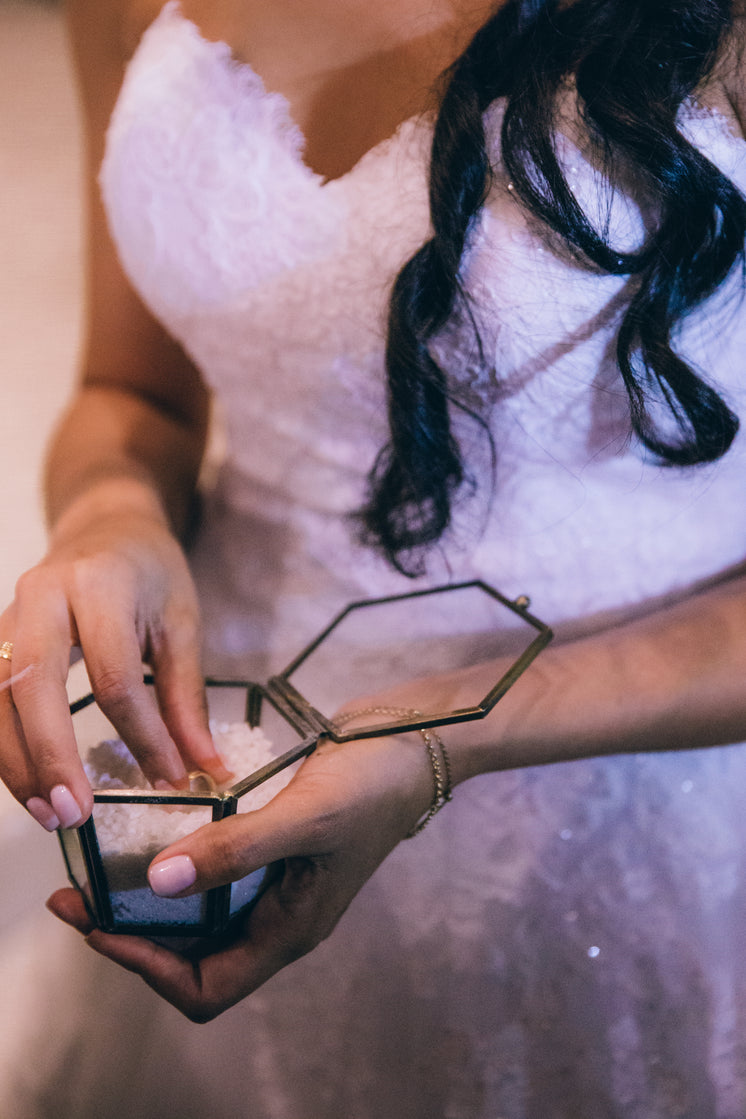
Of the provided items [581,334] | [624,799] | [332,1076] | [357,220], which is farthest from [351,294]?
[332,1076]

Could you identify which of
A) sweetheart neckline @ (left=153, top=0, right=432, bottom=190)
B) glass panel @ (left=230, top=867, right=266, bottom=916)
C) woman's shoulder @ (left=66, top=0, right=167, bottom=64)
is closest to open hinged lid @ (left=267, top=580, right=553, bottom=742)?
glass panel @ (left=230, top=867, right=266, bottom=916)

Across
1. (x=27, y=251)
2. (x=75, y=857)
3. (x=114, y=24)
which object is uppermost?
(x=114, y=24)

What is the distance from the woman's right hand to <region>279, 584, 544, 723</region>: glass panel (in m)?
0.10

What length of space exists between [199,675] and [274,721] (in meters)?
0.07

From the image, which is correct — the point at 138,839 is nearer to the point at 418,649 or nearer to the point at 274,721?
the point at 274,721

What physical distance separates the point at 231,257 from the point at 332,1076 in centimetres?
58

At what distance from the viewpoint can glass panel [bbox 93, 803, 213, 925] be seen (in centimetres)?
34

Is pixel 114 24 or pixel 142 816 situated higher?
pixel 114 24

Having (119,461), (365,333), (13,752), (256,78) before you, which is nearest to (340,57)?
(256,78)

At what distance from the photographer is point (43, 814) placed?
1.13 ft

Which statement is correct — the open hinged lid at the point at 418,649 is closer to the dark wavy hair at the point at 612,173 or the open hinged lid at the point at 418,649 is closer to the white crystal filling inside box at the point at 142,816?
the white crystal filling inside box at the point at 142,816

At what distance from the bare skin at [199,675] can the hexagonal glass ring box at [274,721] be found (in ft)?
0.04

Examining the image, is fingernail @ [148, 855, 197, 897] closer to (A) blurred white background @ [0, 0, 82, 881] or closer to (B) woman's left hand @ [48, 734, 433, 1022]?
(B) woman's left hand @ [48, 734, 433, 1022]

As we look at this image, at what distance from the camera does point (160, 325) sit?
65cm
